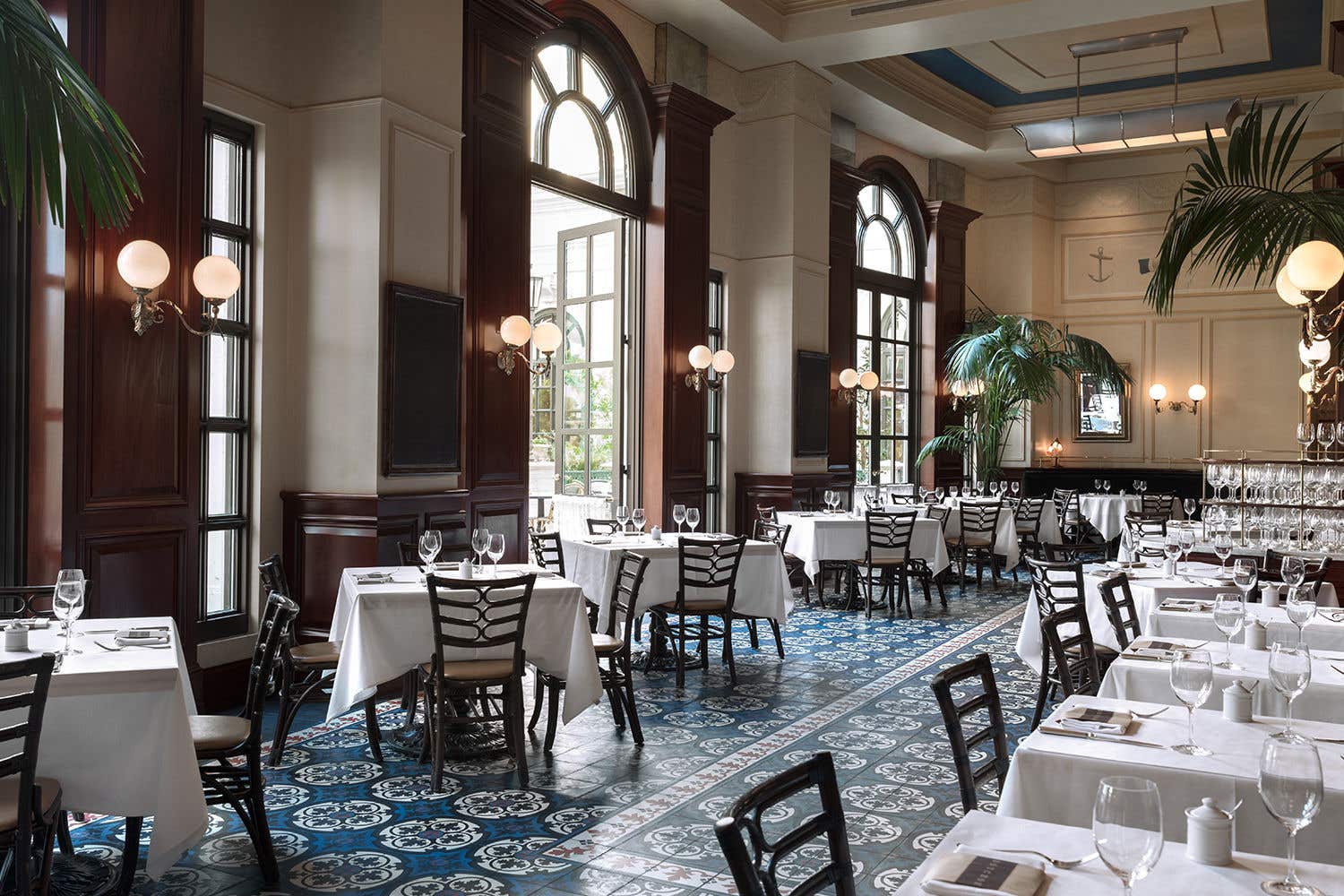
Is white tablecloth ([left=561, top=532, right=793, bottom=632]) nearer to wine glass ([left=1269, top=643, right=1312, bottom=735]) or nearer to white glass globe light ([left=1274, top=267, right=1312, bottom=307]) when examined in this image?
white glass globe light ([left=1274, top=267, right=1312, bottom=307])

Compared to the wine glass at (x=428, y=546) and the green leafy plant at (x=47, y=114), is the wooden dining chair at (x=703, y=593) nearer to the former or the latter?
the wine glass at (x=428, y=546)

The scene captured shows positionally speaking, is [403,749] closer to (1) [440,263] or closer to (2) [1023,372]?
(1) [440,263]

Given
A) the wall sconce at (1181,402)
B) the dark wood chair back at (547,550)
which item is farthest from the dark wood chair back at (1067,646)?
the wall sconce at (1181,402)

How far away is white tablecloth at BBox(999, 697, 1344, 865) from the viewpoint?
2.47 m

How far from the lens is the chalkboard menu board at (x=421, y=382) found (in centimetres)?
692

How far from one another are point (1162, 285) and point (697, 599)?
3.34m

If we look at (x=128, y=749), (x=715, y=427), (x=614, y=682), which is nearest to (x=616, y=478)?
(x=715, y=427)

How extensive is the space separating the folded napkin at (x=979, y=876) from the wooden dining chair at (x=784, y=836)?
199mm

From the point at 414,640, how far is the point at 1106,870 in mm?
3824

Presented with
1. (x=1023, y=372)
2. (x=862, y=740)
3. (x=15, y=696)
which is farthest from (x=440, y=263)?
(x=1023, y=372)

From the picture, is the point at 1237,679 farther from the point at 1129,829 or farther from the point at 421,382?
the point at 421,382

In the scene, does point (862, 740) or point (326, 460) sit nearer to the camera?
point (862, 740)

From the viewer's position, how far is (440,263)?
736 cm

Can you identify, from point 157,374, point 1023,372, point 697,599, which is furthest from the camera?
point 1023,372
